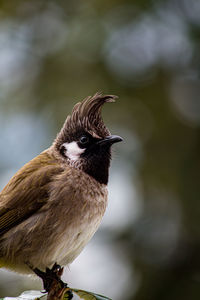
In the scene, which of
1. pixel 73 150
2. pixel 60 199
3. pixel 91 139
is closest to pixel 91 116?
pixel 91 139

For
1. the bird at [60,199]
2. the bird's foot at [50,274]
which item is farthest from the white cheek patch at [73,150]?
the bird's foot at [50,274]

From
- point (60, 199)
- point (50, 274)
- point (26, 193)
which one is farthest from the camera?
point (26, 193)

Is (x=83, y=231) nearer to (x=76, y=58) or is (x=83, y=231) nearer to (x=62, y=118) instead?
(x=62, y=118)

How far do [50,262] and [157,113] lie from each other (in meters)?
3.83

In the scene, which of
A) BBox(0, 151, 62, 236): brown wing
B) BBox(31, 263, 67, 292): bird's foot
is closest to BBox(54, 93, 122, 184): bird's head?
BBox(0, 151, 62, 236): brown wing

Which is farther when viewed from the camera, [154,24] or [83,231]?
[154,24]

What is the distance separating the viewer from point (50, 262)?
384 cm

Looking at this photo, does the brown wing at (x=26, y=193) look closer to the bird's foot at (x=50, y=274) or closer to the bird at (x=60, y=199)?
the bird at (x=60, y=199)

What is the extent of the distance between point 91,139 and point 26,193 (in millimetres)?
694

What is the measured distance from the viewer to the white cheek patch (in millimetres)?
4219

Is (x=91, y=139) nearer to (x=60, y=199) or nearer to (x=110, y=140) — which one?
(x=110, y=140)

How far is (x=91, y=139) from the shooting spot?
13.8 ft

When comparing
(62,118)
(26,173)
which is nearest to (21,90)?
(62,118)

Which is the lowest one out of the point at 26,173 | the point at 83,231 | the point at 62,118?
the point at 83,231
